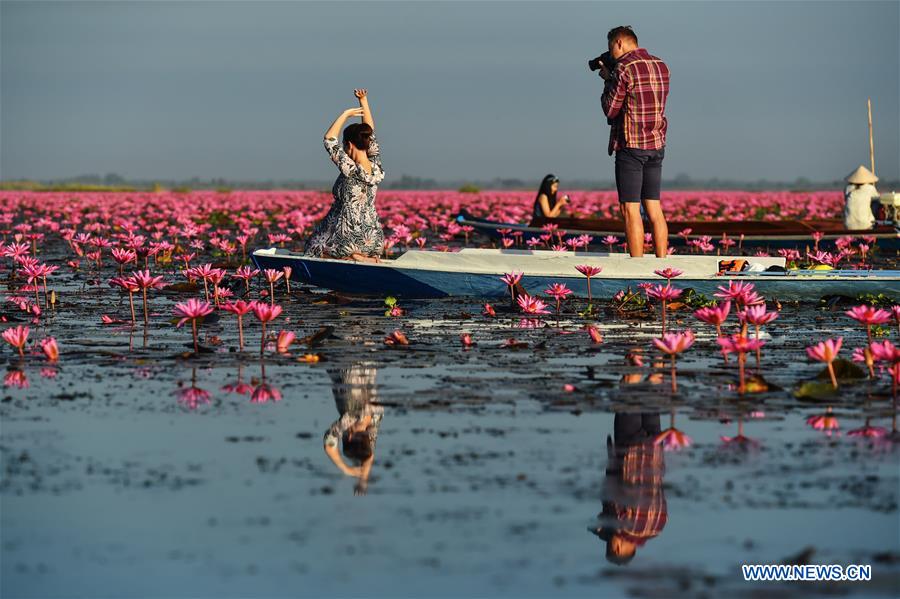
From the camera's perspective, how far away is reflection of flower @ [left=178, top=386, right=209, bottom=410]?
6832mm

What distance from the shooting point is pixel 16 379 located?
759cm

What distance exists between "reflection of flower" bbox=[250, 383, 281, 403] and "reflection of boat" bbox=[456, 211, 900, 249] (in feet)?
38.2

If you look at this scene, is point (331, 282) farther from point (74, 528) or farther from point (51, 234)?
point (51, 234)

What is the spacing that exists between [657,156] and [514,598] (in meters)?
9.06

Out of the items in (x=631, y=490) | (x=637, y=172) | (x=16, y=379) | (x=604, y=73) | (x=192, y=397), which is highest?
(x=604, y=73)

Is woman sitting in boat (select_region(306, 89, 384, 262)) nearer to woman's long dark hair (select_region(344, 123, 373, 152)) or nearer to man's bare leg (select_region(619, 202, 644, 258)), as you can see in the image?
woman's long dark hair (select_region(344, 123, 373, 152))

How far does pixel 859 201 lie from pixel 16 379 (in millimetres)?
14633

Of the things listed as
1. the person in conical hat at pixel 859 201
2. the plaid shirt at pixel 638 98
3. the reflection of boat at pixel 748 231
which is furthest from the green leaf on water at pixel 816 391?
the person in conical hat at pixel 859 201

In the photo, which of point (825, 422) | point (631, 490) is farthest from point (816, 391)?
point (631, 490)

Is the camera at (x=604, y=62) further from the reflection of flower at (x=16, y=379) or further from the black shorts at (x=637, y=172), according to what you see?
the reflection of flower at (x=16, y=379)

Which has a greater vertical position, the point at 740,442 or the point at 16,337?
the point at 16,337

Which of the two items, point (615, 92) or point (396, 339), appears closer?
point (396, 339)

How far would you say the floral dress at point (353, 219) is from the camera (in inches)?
523

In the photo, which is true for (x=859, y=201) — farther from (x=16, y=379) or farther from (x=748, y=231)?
(x=16, y=379)
